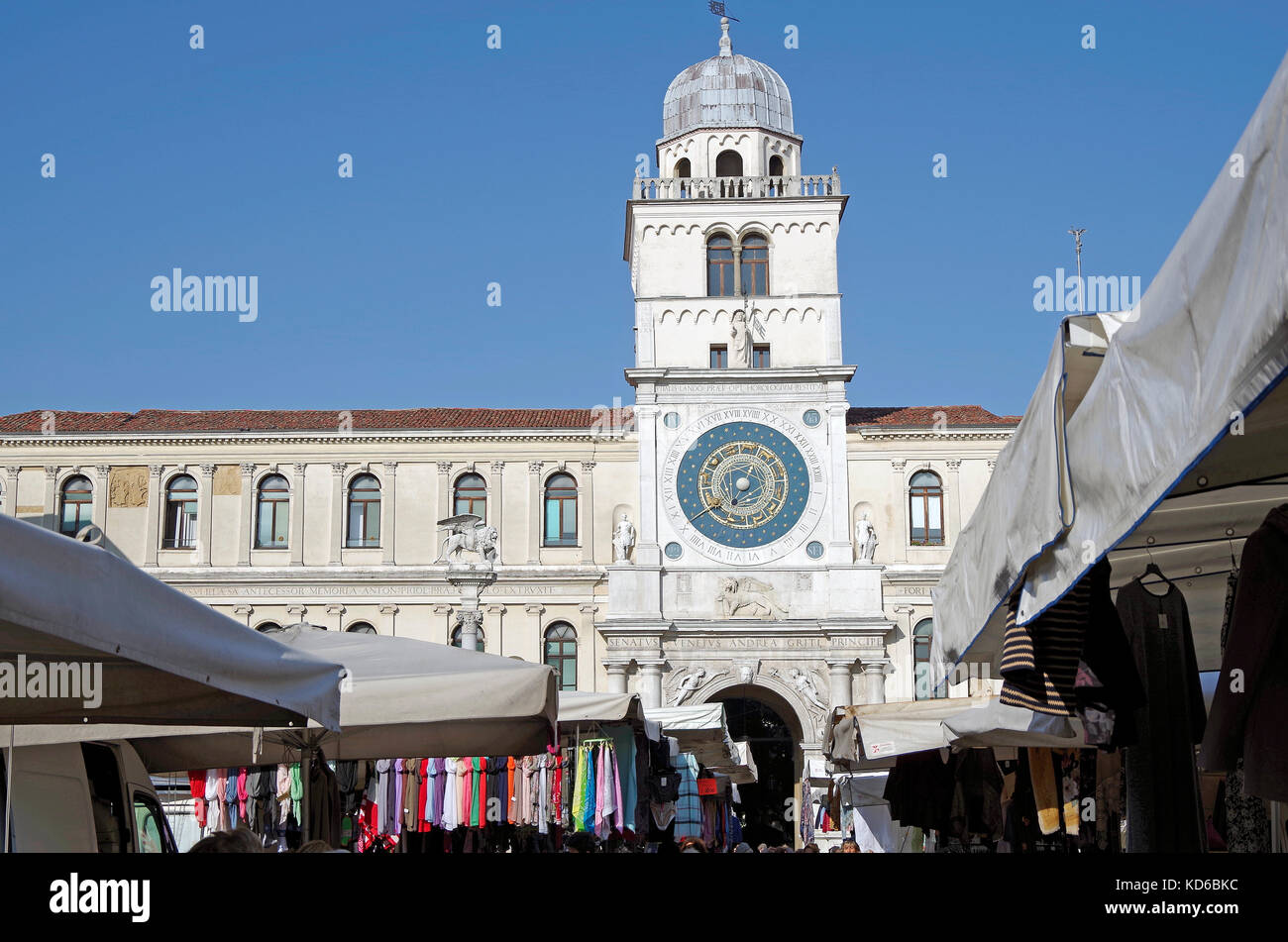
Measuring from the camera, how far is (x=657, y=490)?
3559 centimetres

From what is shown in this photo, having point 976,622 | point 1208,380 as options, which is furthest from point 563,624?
point 1208,380

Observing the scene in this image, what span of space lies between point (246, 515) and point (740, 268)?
13.7 m

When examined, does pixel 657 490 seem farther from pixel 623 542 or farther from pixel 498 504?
pixel 498 504

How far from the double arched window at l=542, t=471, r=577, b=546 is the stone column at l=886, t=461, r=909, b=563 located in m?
7.78

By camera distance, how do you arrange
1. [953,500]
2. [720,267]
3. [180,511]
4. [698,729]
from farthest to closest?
[720,267], [180,511], [953,500], [698,729]

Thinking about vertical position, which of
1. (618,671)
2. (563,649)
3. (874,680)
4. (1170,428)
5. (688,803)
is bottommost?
(688,803)

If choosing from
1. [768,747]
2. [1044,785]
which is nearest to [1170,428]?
[1044,785]

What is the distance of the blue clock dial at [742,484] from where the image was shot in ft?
116

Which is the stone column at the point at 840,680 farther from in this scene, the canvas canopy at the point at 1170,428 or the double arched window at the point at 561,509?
the canvas canopy at the point at 1170,428

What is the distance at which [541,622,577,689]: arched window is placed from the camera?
35562 millimetres

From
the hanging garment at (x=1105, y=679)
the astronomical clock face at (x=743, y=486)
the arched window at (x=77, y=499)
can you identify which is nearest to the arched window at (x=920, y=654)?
the astronomical clock face at (x=743, y=486)

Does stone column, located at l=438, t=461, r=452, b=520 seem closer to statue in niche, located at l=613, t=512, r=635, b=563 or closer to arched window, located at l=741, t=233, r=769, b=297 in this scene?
→ statue in niche, located at l=613, t=512, r=635, b=563

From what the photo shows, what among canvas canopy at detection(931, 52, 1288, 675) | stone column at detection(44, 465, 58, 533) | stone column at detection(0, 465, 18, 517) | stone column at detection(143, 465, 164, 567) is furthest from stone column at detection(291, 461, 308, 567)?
canvas canopy at detection(931, 52, 1288, 675)

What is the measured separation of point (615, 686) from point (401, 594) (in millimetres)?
5820
